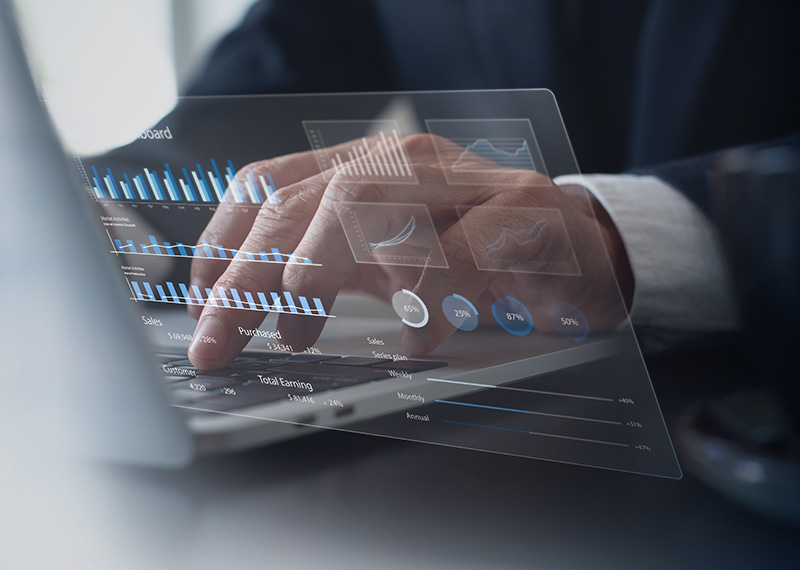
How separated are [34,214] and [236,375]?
14 centimetres

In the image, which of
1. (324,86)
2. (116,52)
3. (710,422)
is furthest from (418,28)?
(710,422)

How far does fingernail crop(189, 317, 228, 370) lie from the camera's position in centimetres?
31

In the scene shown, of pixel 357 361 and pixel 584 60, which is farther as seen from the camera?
pixel 584 60

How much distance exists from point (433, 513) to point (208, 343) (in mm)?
137

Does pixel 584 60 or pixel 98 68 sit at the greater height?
pixel 98 68

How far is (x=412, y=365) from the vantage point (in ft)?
0.94

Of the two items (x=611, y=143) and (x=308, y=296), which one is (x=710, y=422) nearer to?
(x=308, y=296)

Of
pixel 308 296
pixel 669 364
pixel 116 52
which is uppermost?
pixel 116 52

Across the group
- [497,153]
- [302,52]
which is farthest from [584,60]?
[497,153]

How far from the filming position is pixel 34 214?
1.09 ft

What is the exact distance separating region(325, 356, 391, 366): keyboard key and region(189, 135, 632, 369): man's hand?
15 mm

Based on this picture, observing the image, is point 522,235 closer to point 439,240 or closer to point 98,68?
point 439,240

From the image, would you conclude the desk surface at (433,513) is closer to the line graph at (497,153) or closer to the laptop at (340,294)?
the laptop at (340,294)

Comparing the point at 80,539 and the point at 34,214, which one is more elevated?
the point at 34,214
